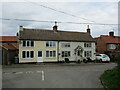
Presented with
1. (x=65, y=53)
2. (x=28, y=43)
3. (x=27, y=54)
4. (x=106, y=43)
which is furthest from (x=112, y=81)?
(x=106, y=43)

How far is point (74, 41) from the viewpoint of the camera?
31.5 metres

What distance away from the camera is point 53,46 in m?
29.6

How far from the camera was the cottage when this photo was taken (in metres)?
27.7

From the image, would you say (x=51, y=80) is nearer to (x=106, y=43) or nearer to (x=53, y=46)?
(x=53, y=46)

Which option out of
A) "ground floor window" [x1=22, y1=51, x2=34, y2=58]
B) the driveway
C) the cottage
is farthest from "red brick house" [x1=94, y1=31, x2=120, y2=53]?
the driveway

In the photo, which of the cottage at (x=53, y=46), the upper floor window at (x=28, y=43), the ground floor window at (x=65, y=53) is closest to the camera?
the upper floor window at (x=28, y=43)

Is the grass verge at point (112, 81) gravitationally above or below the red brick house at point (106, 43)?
below

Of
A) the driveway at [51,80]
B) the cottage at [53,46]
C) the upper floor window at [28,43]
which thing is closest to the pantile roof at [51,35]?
the cottage at [53,46]

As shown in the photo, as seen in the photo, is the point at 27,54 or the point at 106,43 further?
the point at 106,43

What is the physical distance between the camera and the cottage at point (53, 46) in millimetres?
27719

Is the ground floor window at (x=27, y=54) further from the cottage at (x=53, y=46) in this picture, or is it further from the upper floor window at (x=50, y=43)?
the upper floor window at (x=50, y=43)

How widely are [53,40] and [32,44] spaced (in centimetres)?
443

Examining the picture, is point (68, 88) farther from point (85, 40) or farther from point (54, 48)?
point (85, 40)

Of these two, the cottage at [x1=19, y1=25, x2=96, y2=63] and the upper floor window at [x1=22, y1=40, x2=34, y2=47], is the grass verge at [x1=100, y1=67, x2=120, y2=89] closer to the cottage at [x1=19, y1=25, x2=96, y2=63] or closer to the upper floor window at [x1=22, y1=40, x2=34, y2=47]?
the cottage at [x1=19, y1=25, x2=96, y2=63]
